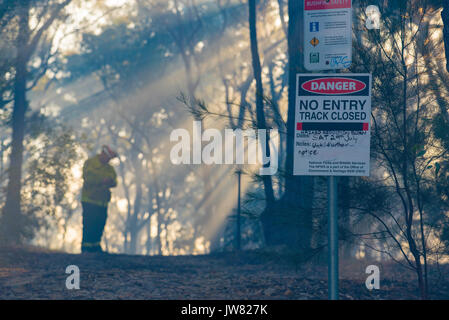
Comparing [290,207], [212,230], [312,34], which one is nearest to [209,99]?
[212,230]

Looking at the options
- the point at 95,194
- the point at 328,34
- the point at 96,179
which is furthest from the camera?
the point at 95,194

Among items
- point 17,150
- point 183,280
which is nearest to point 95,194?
point 17,150

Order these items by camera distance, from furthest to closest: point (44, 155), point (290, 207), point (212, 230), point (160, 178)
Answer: point (160, 178) → point (212, 230) → point (44, 155) → point (290, 207)

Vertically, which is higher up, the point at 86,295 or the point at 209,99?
the point at 209,99

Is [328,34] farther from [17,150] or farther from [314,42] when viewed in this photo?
[17,150]

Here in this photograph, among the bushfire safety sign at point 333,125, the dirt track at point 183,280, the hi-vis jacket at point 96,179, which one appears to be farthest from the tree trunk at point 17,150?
the bushfire safety sign at point 333,125

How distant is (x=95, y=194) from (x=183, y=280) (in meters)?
4.80

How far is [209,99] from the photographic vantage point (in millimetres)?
34906

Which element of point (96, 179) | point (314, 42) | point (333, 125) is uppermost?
point (314, 42)

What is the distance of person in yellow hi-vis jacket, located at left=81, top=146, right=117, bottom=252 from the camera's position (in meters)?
12.1

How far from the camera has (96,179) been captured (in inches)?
480

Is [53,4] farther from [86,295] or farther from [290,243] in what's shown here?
[86,295]

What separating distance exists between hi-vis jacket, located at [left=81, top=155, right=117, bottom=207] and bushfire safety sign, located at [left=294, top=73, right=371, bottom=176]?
7986 mm

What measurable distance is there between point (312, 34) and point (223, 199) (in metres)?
27.0
